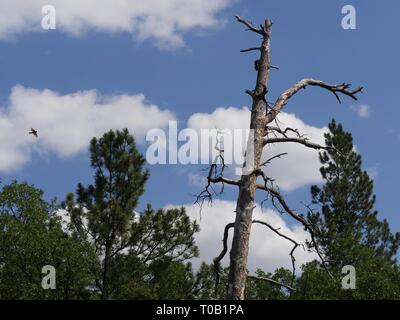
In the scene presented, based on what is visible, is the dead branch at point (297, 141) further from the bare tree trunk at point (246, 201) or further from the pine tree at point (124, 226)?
the pine tree at point (124, 226)

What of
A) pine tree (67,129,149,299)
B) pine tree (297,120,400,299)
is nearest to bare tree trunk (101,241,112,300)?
pine tree (67,129,149,299)

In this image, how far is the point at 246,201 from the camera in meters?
9.19

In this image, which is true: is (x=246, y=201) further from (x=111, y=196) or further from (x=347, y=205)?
(x=347, y=205)

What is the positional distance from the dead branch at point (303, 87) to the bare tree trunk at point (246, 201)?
158 millimetres

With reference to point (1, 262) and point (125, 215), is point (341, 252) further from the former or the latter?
point (1, 262)

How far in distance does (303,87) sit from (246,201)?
2.18m

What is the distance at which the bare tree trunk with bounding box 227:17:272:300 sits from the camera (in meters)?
8.99

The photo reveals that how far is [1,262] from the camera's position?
33.1m

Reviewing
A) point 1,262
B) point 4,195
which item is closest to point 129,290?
point 1,262

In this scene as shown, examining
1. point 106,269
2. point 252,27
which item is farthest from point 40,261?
point 252,27

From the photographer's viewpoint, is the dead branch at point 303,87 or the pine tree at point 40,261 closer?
the dead branch at point 303,87

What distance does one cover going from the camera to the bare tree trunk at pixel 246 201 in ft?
29.5

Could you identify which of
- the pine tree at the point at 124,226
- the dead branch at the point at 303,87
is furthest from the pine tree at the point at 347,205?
the dead branch at the point at 303,87

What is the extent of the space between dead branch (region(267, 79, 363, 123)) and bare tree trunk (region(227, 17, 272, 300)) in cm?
16
